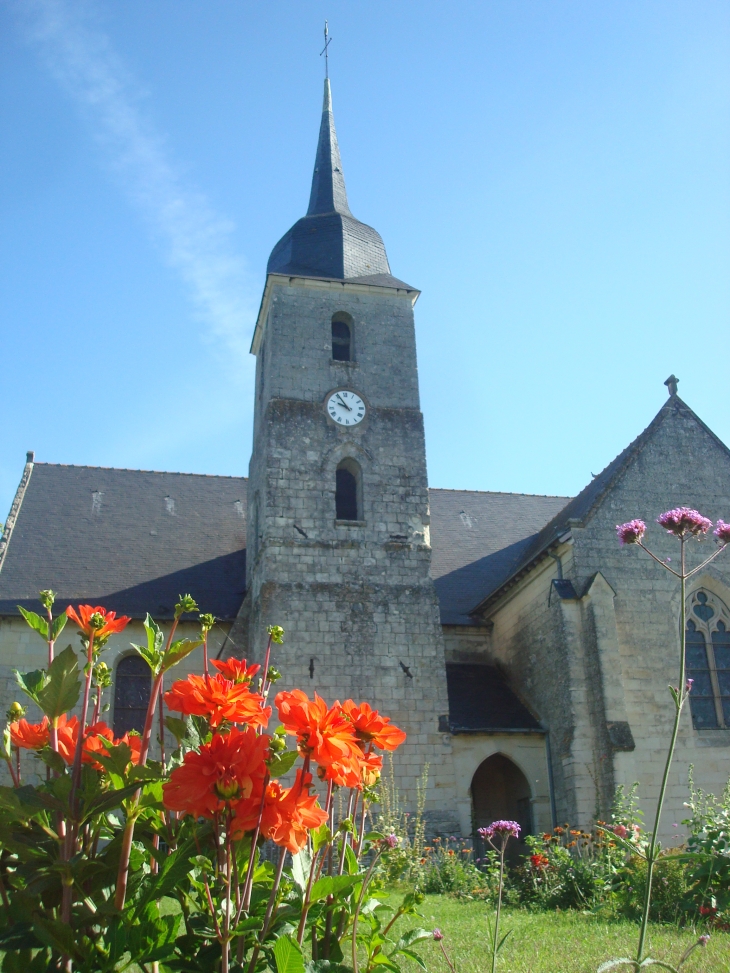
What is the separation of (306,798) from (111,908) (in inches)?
21.2

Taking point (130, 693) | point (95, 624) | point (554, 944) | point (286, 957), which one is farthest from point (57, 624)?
point (130, 693)

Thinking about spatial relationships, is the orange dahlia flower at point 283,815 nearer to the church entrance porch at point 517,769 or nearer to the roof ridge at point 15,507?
the church entrance porch at point 517,769

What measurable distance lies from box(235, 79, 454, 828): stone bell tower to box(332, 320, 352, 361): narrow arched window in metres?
0.03

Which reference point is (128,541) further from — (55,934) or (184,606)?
(55,934)

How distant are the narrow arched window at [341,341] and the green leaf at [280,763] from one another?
15442 mm

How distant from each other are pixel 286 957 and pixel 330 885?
0.32 m

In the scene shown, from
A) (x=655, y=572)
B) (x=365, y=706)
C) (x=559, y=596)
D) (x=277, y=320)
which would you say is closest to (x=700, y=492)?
(x=655, y=572)

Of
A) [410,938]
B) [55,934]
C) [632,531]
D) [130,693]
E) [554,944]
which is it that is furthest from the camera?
[130,693]

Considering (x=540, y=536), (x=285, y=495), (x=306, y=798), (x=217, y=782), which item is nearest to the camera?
(x=217, y=782)

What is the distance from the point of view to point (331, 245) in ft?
59.9

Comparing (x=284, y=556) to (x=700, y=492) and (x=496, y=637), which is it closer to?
(x=496, y=637)

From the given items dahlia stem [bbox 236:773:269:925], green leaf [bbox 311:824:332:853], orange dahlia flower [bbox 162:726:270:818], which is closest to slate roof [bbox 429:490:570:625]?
green leaf [bbox 311:824:332:853]

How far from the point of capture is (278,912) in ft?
7.86

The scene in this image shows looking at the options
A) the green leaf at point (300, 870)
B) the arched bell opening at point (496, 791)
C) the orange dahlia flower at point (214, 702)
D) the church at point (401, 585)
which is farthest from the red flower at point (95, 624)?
the arched bell opening at point (496, 791)
